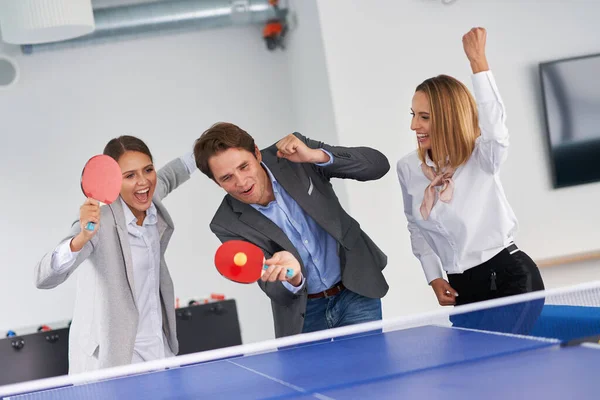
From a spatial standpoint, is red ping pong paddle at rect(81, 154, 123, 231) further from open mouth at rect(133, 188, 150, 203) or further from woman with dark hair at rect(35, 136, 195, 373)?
open mouth at rect(133, 188, 150, 203)

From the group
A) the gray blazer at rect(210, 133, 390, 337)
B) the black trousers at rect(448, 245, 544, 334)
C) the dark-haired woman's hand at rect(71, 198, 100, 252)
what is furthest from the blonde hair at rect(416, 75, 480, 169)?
the dark-haired woman's hand at rect(71, 198, 100, 252)

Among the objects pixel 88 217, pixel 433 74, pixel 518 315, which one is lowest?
pixel 518 315

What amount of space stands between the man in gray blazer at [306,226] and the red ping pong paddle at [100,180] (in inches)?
12.4

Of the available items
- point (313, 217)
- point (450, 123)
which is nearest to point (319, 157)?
point (313, 217)

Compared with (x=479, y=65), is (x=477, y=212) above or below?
below

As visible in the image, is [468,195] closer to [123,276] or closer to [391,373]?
[391,373]

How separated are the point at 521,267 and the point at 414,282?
7.93 feet

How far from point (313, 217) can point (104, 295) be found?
2.93 feet

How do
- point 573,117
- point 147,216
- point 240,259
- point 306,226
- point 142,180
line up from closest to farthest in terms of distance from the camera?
point 240,259 < point 306,226 < point 142,180 < point 147,216 < point 573,117

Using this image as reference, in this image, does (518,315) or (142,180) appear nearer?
(518,315)

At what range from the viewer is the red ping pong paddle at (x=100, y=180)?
2.87 m

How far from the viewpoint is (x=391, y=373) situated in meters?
1.97

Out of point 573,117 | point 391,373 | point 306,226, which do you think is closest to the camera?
point 391,373

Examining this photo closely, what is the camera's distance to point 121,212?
328cm
